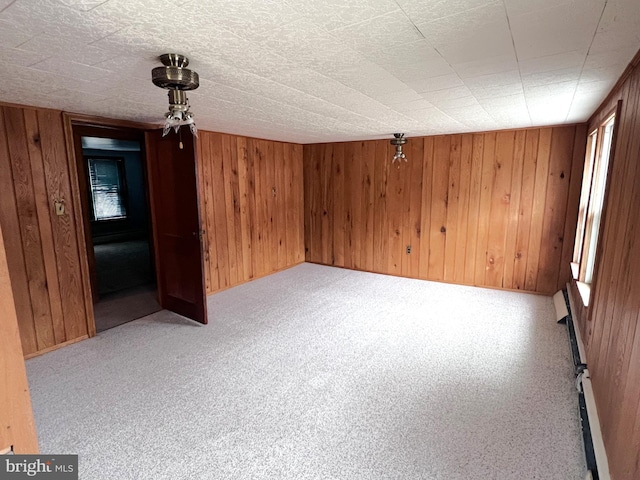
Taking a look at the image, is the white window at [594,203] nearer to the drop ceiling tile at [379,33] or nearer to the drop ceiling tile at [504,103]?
the drop ceiling tile at [504,103]

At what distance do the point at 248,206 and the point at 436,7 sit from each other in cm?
372

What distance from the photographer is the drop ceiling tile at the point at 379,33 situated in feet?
3.95

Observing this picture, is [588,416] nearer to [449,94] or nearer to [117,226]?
[449,94]

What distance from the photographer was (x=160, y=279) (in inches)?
144

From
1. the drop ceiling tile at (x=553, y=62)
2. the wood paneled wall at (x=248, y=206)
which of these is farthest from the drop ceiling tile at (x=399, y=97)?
the wood paneled wall at (x=248, y=206)

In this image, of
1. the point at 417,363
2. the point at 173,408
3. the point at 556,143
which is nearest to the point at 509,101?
the point at 556,143

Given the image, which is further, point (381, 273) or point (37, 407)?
point (381, 273)

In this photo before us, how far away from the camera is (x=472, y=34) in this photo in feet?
4.32

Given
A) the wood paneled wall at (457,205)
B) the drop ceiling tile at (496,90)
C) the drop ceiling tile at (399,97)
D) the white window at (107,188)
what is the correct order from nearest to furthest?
1. the drop ceiling tile at (496,90)
2. the drop ceiling tile at (399,97)
3. the wood paneled wall at (457,205)
4. the white window at (107,188)

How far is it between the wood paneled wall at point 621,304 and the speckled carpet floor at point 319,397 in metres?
0.30

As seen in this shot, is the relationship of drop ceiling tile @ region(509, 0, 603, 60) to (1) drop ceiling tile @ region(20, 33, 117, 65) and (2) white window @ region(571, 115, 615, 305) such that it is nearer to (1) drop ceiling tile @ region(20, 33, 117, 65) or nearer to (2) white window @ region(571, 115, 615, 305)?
(2) white window @ region(571, 115, 615, 305)

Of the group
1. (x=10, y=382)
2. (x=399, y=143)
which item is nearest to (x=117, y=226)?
(x=399, y=143)

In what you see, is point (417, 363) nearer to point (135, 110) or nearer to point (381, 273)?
point (381, 273)

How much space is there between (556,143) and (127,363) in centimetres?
455
